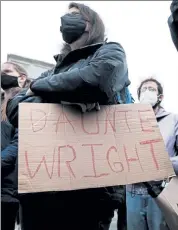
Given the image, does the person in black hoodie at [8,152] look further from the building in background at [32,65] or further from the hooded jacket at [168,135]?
the building in background at [32,65]

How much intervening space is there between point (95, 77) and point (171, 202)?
70cm

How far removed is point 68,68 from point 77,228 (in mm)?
799

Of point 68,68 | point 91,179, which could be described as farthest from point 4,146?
point 91,179

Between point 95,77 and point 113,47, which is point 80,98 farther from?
point 113,47

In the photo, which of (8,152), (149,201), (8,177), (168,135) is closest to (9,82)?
(8,152)

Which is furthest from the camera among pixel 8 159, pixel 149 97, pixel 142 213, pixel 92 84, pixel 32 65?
pixel 32 65

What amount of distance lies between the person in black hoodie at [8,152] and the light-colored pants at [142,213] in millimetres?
840

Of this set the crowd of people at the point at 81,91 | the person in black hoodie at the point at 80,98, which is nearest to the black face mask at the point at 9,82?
the crowd of people at the point at 81,91

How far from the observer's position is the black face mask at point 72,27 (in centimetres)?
245

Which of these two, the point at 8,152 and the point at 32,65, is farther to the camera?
the point at 32,65

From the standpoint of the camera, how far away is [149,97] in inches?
152

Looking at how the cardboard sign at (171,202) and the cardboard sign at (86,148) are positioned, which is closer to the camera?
the cardboard sign at (86,148)

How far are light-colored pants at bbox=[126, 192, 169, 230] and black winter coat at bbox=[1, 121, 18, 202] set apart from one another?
854 millimetres

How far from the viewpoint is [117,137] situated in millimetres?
2225
